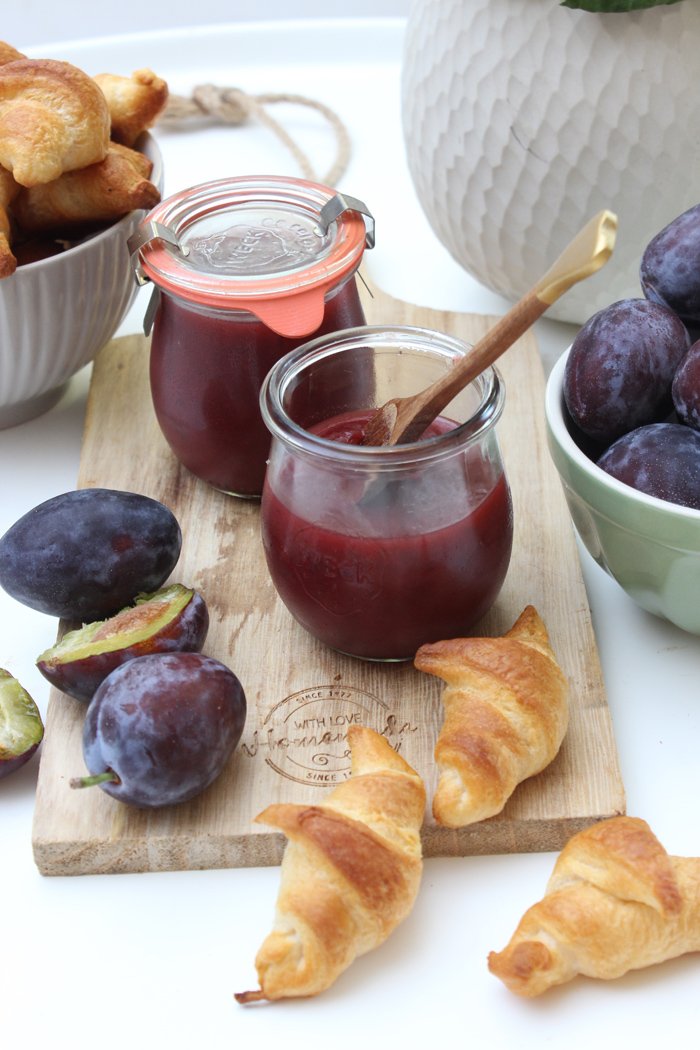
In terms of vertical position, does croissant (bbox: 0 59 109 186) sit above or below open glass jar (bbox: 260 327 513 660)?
above

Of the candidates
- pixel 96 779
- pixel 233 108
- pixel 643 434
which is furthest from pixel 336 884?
pixel 233 108

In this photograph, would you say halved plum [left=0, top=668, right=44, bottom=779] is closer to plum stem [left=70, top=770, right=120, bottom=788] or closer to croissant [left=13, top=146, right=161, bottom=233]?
plum stem [left=70, top=770, right=120, bottom=788]

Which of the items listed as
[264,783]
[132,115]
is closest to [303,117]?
[132,115]

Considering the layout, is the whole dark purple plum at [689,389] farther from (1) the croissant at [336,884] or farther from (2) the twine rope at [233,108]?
(2) the twine rope at [233,108]

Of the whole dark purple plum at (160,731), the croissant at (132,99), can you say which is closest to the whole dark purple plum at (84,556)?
the whole dark purple plum at (160,731)

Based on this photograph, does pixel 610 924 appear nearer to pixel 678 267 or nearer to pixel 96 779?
Answer: pixel 96 779

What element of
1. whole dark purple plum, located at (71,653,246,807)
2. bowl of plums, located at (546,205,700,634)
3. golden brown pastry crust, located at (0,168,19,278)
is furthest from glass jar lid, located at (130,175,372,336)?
whole dark purple plum, located at (71,653,246,807)
